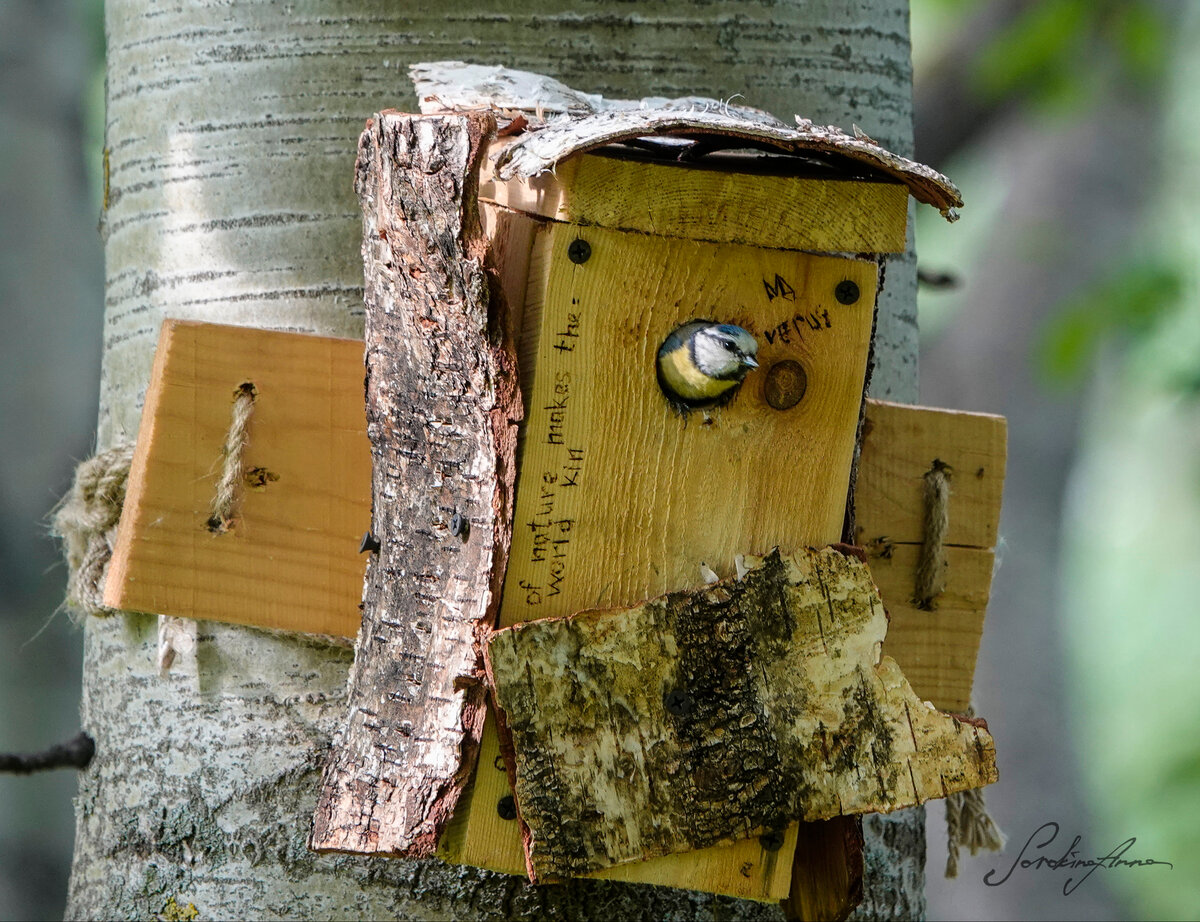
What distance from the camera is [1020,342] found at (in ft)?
16.3

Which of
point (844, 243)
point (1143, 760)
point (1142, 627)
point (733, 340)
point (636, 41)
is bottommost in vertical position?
point (1143, 760)

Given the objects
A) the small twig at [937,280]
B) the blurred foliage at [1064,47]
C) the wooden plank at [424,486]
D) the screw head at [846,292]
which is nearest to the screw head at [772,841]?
the wooden plank at [424,486]

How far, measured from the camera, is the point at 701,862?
123 centimetres

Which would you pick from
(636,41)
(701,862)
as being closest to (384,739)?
(701,862)

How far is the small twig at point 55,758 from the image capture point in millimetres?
1505

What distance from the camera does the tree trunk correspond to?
1424mm

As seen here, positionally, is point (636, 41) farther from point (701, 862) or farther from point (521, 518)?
point (701, 862)

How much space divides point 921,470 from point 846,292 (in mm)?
389

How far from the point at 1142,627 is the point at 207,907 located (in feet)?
44.3

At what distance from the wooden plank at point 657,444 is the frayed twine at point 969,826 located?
19.3 inches

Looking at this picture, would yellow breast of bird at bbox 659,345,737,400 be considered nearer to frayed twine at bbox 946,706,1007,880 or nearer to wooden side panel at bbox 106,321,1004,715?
wooden side panel at bbox 106,321,1004,715

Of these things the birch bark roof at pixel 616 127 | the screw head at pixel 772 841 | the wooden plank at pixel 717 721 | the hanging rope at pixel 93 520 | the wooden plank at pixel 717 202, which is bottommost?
the screw head at pixel 772 841

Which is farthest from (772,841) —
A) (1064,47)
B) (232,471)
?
(1064,47)

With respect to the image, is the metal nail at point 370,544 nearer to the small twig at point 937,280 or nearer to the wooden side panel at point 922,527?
the wooden side panel at point 922,527
